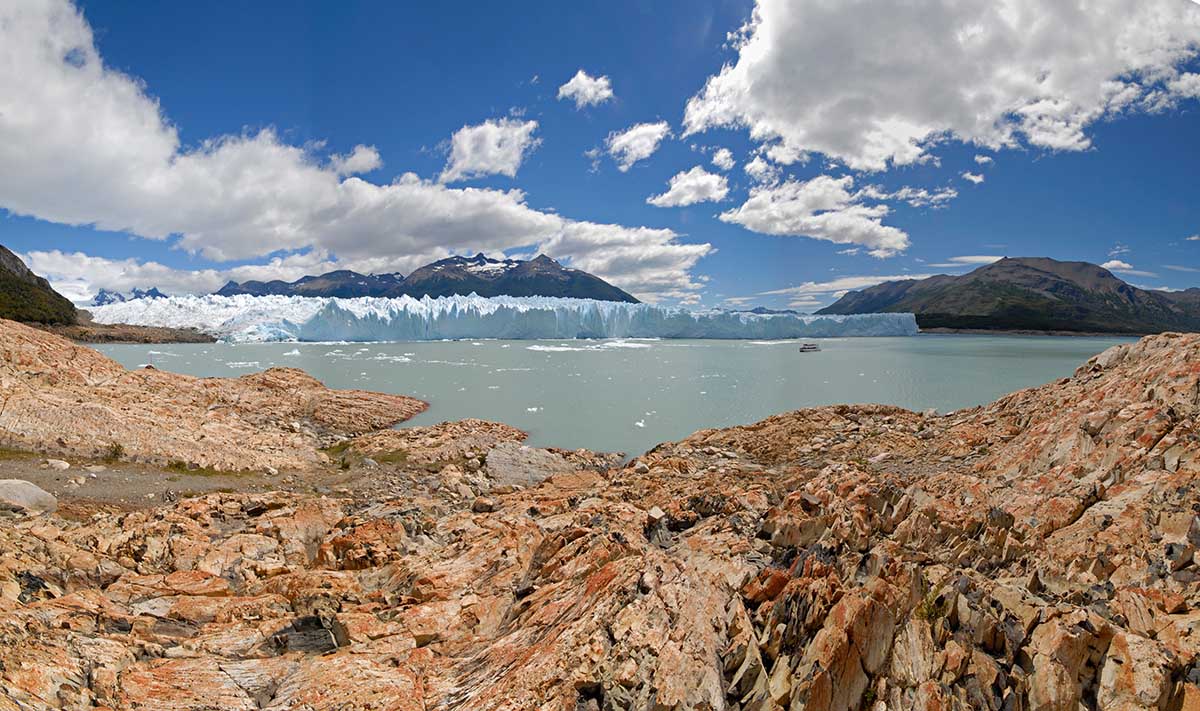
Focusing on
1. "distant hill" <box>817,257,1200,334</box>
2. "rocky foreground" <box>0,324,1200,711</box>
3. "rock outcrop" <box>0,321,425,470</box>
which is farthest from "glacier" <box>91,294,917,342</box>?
"rocky foreground" <box>0,324,1200,711</box>

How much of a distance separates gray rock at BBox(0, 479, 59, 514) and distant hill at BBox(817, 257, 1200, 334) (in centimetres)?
11560

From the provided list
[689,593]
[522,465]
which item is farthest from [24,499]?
[689,593]

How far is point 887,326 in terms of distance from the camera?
76.9 m

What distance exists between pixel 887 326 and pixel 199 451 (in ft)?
268

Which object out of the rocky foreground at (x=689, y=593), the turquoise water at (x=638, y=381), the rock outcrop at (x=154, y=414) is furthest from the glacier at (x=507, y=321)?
the rocky foreground at (x=689, y=593)

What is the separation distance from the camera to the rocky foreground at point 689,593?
3.56 m

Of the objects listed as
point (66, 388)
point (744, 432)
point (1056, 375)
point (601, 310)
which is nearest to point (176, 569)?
point (66, 388)

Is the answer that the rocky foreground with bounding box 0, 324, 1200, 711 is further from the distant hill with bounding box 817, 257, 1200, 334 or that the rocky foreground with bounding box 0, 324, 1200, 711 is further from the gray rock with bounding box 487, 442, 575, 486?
the distant hill with bounding box 817, 257, 1200, 334

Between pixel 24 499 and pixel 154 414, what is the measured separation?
5.29 m

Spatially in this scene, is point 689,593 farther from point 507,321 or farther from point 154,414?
point 507,321

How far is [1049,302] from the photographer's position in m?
141

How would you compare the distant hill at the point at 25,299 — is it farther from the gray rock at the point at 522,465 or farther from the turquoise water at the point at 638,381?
the gray rock at the point at 522,465

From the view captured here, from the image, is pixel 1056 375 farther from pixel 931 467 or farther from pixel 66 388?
pixel 66 388

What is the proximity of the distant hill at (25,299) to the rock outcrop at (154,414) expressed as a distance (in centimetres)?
7519
